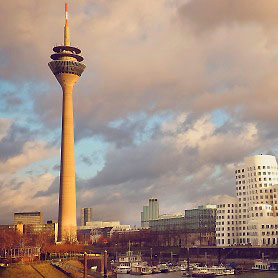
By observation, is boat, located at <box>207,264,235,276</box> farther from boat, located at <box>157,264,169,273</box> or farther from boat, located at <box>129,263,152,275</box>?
boat, located at <box>129,263,152,275</box>

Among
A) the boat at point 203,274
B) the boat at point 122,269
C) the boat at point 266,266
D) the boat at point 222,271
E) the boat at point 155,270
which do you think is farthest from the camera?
the boat at point 122,269

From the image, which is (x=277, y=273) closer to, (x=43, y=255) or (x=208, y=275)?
(x=208, y=275)

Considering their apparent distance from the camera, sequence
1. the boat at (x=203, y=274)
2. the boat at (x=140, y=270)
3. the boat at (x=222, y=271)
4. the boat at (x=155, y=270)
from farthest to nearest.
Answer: the boat at (x=155, y=270)
the boat at (x=140, y=270)
the boat at (x=222, y=271)
the boat at (x=203, y=274)

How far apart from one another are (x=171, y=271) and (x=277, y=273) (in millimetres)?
40218

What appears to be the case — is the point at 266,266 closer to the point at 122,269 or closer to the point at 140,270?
the point at 140,270

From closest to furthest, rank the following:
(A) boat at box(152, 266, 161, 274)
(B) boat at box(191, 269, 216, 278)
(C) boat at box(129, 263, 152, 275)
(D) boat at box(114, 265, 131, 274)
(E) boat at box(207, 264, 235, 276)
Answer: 1. (B) boat at box(191, 269, 216, 278)
2. (E) boat at box(207, 264, 235, 276)
3. (C) boat at box(129, 263, 152, 275)
4. (A) boat at box(152, 266, 161, 274)
5. (D) boat at box(114, 265, 131, 274)

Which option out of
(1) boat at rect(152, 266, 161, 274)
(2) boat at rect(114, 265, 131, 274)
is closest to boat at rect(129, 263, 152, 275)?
(1) boat at rect(152, 266, 161, 274)

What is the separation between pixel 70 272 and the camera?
140 m

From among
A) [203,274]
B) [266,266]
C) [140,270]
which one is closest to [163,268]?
[140,270]

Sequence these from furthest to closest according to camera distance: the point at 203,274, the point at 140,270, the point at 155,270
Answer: the point at 155,270, the point at 140,270, the point at 203,274

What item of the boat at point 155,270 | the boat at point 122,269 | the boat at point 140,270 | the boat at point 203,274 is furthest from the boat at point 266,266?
the boat at point 122,269

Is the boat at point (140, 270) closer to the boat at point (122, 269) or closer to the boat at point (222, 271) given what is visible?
the boat at point (122, 269)

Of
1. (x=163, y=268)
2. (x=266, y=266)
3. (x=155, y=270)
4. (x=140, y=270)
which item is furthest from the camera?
(x=163, y=268)

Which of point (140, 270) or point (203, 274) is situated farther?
point (140, 270)
